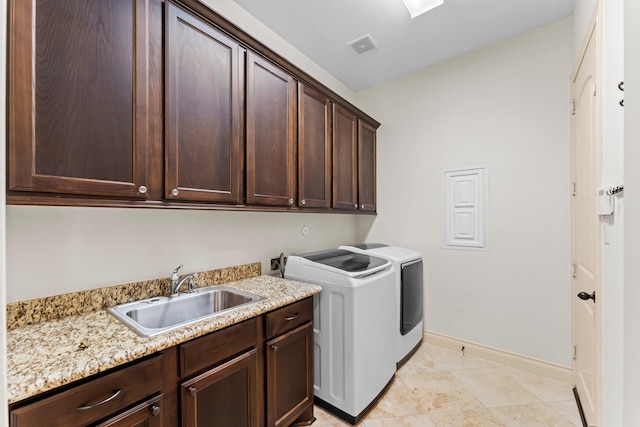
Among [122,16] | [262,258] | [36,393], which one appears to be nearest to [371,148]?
[262,258]

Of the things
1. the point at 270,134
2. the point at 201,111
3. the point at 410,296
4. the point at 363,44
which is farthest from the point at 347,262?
the point at 363,44

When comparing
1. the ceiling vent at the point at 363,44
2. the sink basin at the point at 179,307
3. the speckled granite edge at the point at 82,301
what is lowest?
the sink basin at the point at 179,307

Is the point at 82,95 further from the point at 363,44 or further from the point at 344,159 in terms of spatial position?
the point at 363,44

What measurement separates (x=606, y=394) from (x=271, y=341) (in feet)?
5.07

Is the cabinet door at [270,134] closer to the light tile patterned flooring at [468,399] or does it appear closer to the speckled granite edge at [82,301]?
the speckled granite edge at [82,301]

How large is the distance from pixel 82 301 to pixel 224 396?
2.64 ft

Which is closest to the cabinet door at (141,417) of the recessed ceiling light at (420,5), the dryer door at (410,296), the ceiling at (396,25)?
the dryer door at (410,296)

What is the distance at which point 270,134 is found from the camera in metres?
1.85

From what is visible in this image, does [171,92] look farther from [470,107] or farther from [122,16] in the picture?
[470,107]

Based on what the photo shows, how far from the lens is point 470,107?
2.62 metres

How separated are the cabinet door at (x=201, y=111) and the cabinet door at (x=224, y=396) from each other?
825 millimetres

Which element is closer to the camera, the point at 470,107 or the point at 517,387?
the point at 517,387

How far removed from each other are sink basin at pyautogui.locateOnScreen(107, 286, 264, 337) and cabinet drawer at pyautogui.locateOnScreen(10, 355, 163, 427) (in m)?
0.21

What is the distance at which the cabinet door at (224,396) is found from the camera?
114 centimetres
